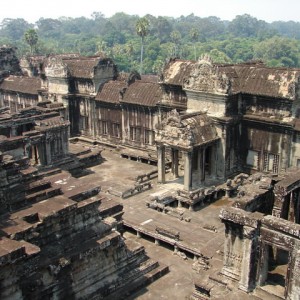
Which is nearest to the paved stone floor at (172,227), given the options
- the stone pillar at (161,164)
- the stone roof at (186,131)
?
the stone pillar at (161,164)

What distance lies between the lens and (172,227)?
28625 mm

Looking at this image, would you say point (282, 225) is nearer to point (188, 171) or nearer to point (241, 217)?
point (241, 217)

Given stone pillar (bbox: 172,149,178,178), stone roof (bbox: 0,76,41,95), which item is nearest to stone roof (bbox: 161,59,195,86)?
stone pillar (bbox: 172,149,178,178)

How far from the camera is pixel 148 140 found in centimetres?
4369

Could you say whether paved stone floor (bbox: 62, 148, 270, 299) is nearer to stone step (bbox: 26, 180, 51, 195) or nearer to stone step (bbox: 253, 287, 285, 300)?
A: stone step (bbox: 253, 287, 285, 300)

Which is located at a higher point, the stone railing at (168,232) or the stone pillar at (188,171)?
the stone pillar at (188,171)

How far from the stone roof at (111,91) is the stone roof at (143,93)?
115cm

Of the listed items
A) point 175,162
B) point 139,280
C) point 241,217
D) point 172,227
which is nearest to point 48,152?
point 175,162

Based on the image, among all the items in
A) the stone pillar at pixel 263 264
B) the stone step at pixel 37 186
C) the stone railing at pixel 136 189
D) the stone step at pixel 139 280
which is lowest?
the stone step at pixel 139 280

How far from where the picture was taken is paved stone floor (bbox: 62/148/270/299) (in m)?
22.3

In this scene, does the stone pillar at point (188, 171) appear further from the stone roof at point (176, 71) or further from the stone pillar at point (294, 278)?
the stone pillar at point (294, 278)

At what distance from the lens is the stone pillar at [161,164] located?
1384 inches

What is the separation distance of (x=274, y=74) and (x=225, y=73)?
386cm

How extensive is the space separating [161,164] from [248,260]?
17.5 metres
